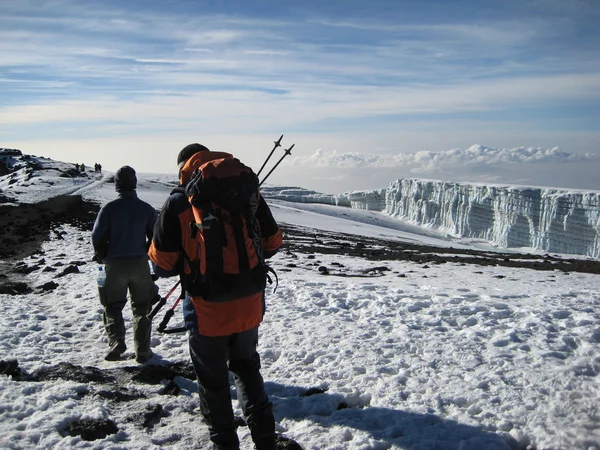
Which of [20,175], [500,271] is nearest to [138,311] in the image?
[500,271]

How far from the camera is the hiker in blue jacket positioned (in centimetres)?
705

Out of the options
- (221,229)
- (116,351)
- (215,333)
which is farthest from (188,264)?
(116,351)

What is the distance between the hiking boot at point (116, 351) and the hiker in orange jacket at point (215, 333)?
3264mm

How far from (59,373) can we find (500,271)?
14.3m

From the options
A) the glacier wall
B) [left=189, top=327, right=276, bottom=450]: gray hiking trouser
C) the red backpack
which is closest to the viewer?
the red backpack

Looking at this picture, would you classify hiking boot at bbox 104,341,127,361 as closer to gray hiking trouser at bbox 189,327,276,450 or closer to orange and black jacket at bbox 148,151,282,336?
gray hiking trouser at bbox 189,327,276,450

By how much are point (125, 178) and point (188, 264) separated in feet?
10.8

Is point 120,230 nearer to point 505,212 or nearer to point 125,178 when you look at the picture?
point 125,178

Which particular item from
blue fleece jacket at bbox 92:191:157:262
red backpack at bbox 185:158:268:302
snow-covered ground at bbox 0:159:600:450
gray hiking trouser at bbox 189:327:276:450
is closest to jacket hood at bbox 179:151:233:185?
red backpack at bbox 185:158:268:302

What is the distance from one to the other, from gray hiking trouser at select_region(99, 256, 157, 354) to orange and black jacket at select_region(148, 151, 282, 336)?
116 inches

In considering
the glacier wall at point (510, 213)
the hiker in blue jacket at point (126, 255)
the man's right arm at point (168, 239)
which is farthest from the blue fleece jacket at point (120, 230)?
the glacier wall at point (510, 213)

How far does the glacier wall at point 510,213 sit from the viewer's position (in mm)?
52281

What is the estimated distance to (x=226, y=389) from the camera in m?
4.52

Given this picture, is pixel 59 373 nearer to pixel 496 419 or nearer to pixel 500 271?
pixel 496 419
